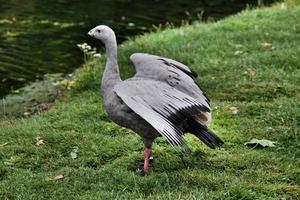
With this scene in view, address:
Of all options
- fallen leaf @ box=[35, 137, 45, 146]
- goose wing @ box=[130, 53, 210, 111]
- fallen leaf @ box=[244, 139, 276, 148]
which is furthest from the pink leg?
fallen leaf @ box=[35, 137, 45, 146]

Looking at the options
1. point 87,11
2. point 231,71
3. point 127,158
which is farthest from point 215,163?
point 87,11

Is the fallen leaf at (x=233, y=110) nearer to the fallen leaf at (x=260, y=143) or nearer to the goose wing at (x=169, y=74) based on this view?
the fallen leaf at (x=260, y=143)

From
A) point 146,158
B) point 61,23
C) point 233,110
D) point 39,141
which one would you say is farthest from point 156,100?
point 61,23

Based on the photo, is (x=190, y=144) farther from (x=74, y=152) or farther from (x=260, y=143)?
(x=74, y=152)

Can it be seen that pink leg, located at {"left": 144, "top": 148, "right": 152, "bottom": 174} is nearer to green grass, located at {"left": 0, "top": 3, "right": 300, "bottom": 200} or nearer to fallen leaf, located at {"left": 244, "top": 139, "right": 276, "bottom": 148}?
green grass, located at {"left": 0, "top": 3, "right": 300, "bottom": 200}

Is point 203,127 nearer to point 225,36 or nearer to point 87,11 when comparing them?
point 225,36

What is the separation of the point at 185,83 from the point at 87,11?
14.2 metres

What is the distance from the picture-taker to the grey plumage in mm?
5242

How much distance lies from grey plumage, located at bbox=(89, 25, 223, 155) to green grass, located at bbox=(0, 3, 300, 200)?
19.4 inches

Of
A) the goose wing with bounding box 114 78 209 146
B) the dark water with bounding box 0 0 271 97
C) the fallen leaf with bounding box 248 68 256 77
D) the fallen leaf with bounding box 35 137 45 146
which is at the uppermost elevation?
the goose wing with bounding box 114 78 209 146

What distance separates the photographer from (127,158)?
6363mm

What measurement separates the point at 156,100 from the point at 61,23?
12.6 meters

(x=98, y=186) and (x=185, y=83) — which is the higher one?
(x=185, y=83)

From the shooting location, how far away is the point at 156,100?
536 centimetres
